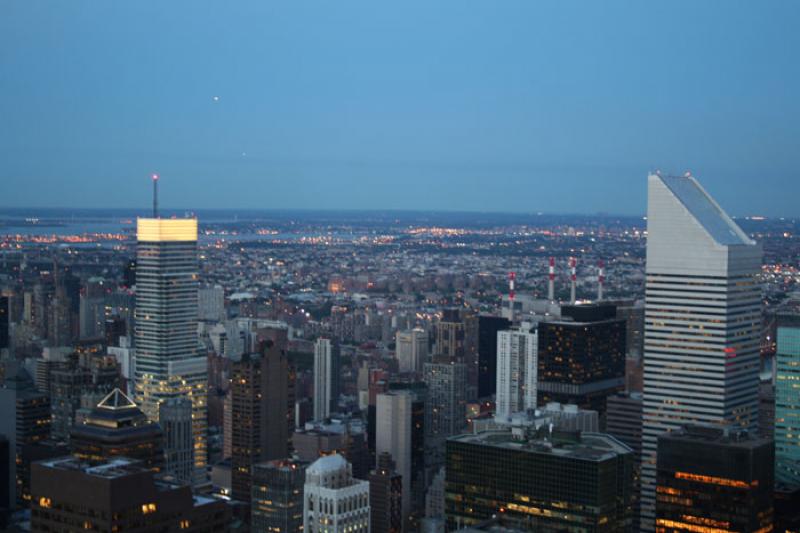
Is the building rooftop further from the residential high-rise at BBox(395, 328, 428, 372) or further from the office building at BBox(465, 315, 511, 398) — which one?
the residential high-rise at BBox(395, 328, 428, 372)

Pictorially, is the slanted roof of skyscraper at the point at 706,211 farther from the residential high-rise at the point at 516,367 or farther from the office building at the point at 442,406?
the residential high-rise at the point at 516,367

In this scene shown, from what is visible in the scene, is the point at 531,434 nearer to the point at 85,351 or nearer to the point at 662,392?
the point at 662,392

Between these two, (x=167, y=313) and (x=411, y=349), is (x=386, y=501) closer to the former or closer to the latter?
(x=167, y=313)

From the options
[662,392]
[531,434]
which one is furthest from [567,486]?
[662,392]

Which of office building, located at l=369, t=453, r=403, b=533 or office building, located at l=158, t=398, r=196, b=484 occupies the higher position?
office building, located at l=158, t=398, r=196, b=484

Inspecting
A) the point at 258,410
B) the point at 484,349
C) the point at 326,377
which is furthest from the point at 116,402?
the point at 484,349

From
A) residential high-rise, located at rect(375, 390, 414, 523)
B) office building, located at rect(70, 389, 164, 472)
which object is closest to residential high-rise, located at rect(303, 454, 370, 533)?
office building, located at rect(70, 389, 164, 472)
